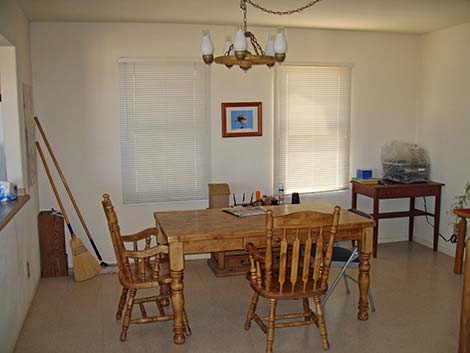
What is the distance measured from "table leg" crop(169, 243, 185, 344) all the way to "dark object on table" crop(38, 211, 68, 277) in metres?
1.82

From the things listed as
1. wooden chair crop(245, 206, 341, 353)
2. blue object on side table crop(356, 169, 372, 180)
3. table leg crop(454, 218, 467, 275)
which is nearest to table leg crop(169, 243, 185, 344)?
wooden chair crop(245, 206, 341, 353)

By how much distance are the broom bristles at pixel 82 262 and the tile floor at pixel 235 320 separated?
0.09 meters

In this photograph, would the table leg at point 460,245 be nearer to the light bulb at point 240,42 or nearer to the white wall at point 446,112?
the white wall at point 446,112

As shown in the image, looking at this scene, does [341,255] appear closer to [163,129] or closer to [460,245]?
[460,245]

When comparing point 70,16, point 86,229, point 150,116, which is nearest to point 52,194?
point 86,229

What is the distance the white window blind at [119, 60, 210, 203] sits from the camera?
492 centimetres

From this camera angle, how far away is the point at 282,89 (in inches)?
208

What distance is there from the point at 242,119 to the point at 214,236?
2.26 metres

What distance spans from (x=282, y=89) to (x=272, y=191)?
1075 millimetres

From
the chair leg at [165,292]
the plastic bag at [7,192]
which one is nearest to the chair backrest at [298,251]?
the chair leg at [165,292]

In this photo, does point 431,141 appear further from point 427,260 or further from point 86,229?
point 86,229

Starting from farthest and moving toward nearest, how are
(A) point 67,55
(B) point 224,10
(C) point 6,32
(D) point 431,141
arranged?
(D) point 431,141 → (A) point 67,55 → (B) point 224,10 → (C) point 6,32

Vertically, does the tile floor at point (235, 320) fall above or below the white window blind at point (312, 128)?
below

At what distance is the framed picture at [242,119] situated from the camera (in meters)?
5.18
